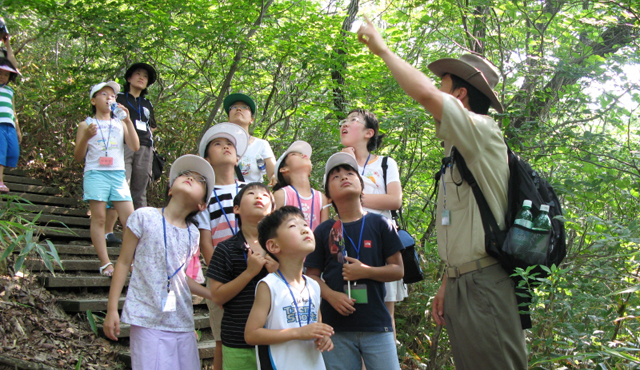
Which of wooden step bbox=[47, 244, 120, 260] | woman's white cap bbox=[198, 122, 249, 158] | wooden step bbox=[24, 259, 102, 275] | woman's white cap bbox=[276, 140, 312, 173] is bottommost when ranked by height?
wooden step bbox=[24, 259, 102, 275]

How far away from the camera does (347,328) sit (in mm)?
2812

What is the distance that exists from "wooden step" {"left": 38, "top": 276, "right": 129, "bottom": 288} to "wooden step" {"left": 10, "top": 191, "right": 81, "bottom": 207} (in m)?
2.51

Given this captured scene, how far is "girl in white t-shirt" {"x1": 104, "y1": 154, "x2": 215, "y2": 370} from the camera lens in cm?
271

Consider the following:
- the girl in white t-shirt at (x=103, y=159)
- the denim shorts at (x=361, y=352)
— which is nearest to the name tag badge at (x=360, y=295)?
the denim shorts at (x=361, y=352)

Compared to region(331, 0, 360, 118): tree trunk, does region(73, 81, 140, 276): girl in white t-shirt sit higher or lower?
lower

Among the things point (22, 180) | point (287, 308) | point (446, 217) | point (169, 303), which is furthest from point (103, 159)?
point (446, 217)

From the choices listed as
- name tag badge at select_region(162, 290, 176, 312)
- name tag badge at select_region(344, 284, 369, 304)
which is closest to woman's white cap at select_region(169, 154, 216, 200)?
name tag badge at select_region(162, 290, 176, 312)

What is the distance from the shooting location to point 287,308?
97.2 inches

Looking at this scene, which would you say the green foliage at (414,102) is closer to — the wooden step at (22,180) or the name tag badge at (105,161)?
the wooden step at (22,180)

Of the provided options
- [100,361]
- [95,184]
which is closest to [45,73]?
[95,184]

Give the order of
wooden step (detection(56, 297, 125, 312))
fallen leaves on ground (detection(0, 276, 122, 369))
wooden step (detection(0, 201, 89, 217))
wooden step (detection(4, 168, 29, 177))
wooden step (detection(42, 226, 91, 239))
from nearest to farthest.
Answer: fallen leaves on ground (detection(0, 276, 122, 369)) → wooden step (detection(56, 297, 125, 312)) → wooden step (detection(42, 226, 91, 239)) → wooden step (detection(0, 201, 89, 217)) → wooden step (detection(4, 168, 29, 177))

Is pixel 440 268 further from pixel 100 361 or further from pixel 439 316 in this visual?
pixel 100 361

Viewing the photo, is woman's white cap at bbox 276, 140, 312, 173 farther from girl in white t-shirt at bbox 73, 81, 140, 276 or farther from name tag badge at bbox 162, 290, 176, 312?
girl in white t-shirt at bbox 73, 81, 140, 276

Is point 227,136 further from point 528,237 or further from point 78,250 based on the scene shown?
point 78,250
